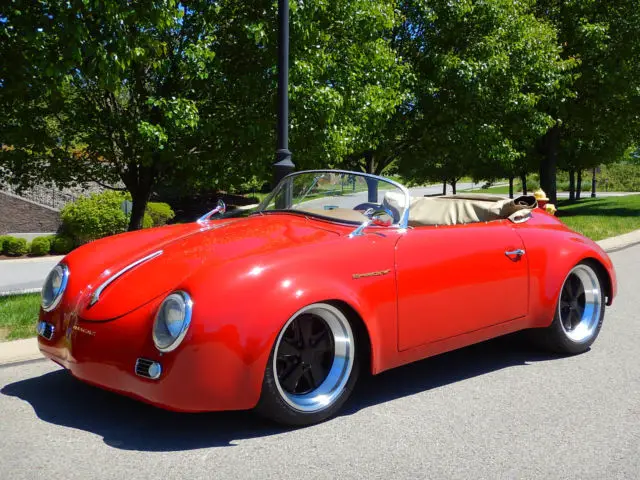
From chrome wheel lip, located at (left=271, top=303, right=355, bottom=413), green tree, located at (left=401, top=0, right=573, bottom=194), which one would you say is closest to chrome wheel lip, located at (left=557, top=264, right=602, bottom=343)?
chrome wheel lip, located at (left=271, top=303, right=355, bottom=413)

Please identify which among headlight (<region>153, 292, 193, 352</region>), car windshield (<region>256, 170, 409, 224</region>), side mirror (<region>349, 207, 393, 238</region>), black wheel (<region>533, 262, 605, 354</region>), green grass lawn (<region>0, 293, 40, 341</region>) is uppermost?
car windshield (<region>256, 170, 409, 224</region>)

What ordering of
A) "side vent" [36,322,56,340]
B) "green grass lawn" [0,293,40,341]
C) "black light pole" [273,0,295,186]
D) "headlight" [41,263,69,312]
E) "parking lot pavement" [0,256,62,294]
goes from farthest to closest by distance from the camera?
"parking lot pavement" [0,256,62,294], "black light pole" [273,0,295,186], "green grass lawn" [0,293,40,341], "headlight" [41,263,69,312], "side vent" [36,322,56,340]

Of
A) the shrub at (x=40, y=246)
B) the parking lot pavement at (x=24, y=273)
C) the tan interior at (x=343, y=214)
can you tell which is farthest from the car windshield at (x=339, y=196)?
the shrub at (x=40, y=246)

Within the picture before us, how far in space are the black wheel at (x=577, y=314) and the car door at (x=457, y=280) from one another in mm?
507

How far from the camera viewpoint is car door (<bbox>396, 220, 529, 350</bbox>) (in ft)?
13.5

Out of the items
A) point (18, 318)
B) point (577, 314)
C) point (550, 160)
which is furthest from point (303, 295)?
point (550, 160)

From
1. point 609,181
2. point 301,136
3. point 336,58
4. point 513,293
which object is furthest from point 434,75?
point 609,181

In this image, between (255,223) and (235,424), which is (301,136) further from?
(235,424)

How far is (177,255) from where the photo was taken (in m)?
3.98

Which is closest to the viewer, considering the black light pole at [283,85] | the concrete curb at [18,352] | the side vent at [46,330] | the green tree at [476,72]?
the side vent at [46,330]

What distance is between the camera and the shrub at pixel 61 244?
2141cm

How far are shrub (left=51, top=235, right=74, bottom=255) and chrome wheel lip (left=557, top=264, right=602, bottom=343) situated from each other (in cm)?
1887

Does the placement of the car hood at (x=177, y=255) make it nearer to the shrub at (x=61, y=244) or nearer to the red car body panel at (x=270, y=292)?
the red car body panel at (x=270, y=292)

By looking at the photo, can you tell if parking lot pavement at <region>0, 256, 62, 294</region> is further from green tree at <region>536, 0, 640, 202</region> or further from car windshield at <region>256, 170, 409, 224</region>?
green tree at <region>536, 0, 640, 202</region>
